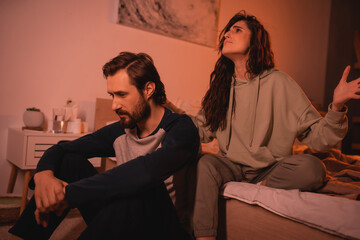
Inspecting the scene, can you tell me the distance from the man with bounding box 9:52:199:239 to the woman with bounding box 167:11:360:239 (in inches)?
7.8

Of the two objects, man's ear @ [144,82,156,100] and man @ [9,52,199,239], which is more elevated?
man's ear @ [144,82,156,100]

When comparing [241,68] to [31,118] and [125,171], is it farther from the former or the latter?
[31,118]

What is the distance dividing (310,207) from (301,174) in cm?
17

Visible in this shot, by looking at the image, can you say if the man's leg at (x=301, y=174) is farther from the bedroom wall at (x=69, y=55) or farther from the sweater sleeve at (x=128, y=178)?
the bedroom wall at (x=69, y=55)

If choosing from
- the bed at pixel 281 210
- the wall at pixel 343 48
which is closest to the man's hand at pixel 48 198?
the bed at pixel 281 210

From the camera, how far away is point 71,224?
1.89 metres

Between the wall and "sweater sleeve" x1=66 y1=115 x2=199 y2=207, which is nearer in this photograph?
"sweater sleeve" x1=66 y1=115 x2=199 y2=207

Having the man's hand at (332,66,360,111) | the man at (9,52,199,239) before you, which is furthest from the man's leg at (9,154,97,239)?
the man's hand at (332,66,360,111)

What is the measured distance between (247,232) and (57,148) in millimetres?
813

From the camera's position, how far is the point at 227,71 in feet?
5.45

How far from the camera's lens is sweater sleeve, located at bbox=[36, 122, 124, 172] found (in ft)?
3.78

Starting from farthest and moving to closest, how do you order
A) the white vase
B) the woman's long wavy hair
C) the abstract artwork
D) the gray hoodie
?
the abstract artwork
the white vase
the woman's long wavy hair
the gray hoodie

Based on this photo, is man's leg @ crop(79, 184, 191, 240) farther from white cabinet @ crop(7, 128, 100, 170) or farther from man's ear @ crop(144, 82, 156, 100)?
white cabinet @ crop(7, 128, 100, 170)

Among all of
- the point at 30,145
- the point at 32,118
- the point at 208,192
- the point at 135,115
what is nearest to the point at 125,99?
the point at 135,115
